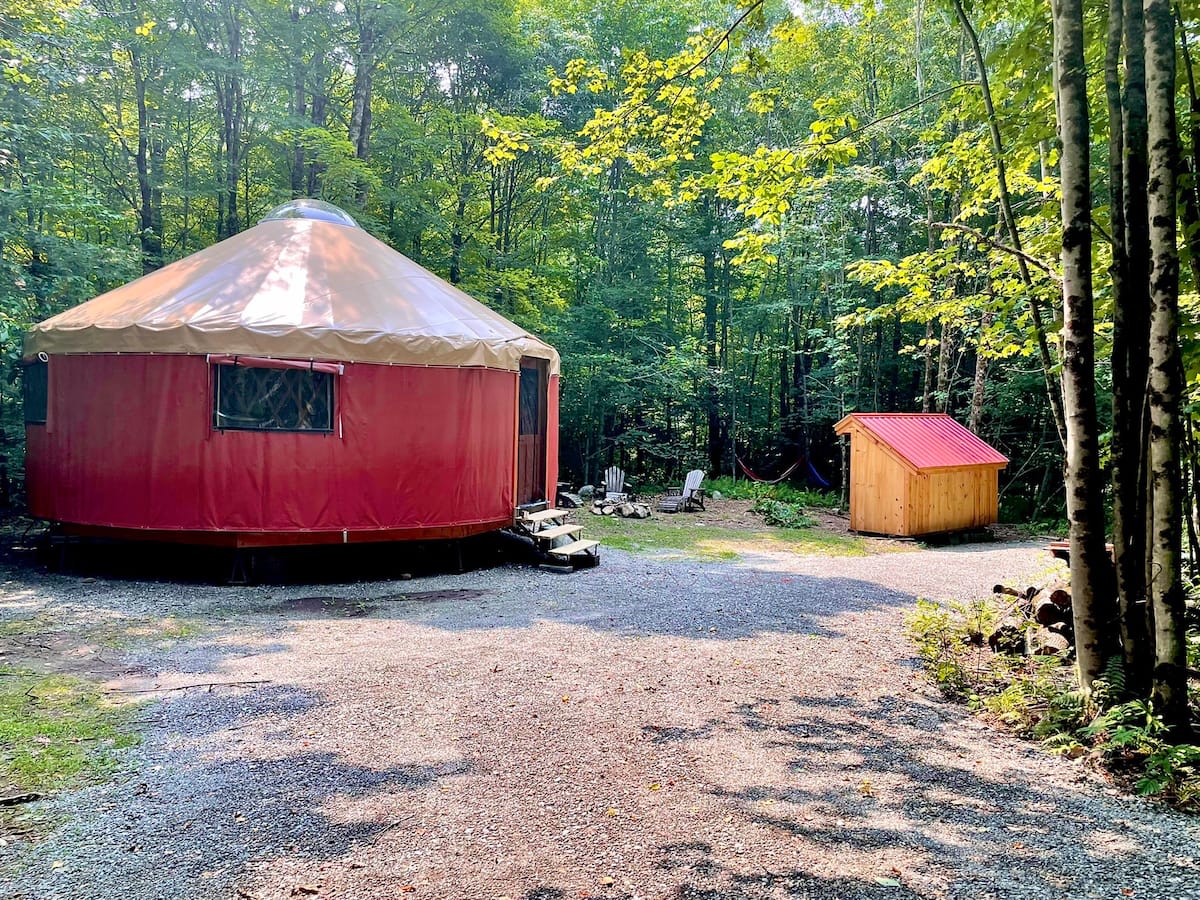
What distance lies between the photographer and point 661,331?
57.7 feet

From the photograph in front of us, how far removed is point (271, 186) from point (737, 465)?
12.3 metres

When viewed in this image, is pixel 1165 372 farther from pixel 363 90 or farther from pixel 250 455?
pixel 363 90

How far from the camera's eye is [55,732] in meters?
3.26

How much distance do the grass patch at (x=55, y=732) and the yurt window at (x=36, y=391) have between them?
4.74m

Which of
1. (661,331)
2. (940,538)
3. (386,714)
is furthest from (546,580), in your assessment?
(661,331)

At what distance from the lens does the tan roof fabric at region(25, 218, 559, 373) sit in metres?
6.66

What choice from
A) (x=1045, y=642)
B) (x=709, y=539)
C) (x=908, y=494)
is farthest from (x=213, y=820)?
(x=908, y=494)

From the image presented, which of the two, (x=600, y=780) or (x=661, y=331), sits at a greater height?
(x=661, y=331)

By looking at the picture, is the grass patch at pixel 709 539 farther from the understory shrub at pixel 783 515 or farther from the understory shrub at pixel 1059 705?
the understory shrub at pixel 1059 705

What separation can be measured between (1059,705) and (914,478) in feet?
25.3

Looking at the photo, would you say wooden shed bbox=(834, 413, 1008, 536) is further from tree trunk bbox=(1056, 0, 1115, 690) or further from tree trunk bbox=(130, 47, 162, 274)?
tree trunk bbox=(130, 47, 162, 274)

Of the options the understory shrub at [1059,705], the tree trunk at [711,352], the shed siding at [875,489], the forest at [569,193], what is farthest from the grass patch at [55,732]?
the tree trunk at [711,352]

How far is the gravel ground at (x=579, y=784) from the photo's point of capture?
2.22 m

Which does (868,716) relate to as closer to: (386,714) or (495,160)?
(386,714)
